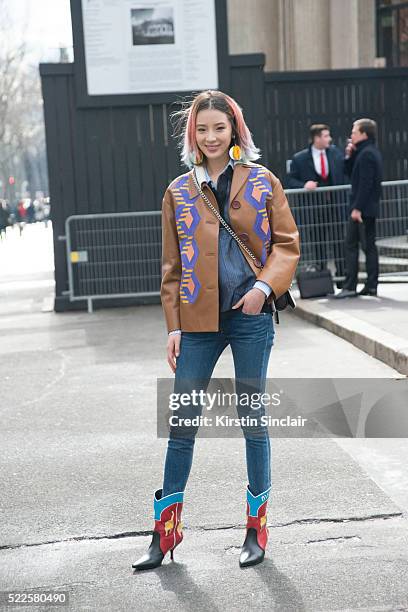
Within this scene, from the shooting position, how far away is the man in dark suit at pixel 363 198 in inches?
463

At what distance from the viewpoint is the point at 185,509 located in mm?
4961

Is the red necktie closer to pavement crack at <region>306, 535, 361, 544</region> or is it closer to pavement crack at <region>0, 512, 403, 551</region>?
pavement crack at <region>0, 512, 403, 551</region>

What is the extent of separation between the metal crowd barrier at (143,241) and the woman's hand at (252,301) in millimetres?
8980

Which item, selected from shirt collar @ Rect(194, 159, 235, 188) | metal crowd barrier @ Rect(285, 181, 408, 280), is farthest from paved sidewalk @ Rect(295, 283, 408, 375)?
shirt collar @ Rect(194, 159, 235, 188)

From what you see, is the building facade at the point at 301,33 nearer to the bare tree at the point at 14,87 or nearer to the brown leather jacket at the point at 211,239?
the brown leather jacket at the point at 211,239

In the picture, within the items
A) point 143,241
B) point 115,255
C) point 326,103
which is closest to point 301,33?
point 326,103

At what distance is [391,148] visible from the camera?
1741 cm

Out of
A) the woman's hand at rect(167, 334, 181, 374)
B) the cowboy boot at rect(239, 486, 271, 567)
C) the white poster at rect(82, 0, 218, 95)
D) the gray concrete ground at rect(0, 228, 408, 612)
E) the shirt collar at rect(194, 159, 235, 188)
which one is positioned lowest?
the gray concrete ground at rect(0, 228, 408, 612)

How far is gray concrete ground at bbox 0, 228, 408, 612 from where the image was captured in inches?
156

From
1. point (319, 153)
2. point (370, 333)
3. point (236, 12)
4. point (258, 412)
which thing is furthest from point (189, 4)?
point (258, 412)

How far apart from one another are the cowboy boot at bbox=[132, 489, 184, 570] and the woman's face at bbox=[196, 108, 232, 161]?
4.56 ft

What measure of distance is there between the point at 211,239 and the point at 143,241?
937cm

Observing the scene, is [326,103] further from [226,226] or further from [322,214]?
[226,226]

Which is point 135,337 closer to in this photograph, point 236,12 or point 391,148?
point 391,148
